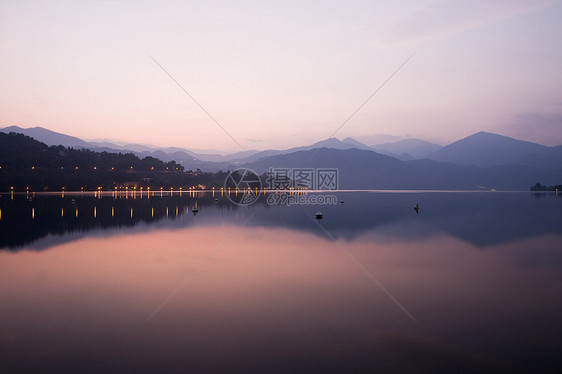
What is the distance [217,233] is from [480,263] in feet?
87.8

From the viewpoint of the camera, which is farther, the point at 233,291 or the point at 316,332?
the point at 233,291

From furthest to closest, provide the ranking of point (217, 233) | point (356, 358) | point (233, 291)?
point (217, 233) < point (233, 291) < point (356, 358)

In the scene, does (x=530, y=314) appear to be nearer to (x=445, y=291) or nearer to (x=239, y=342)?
(x=445, y=291)

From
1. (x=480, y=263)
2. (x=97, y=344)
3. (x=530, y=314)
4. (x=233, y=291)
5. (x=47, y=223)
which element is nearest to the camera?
(x=97, y=344)

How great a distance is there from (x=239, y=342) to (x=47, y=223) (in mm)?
45909

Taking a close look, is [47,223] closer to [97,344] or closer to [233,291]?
[233,291]

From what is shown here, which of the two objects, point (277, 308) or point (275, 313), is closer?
point (275, 313)

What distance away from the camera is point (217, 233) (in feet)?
143

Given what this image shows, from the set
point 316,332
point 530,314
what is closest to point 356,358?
point 316,332

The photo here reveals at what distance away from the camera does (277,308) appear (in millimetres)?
16141

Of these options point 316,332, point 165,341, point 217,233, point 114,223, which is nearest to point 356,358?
point 316,332

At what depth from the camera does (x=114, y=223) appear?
5069cm

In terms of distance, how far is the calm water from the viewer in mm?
11125

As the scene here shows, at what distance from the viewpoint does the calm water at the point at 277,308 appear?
11125mm
